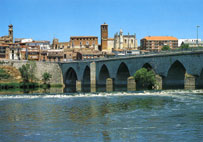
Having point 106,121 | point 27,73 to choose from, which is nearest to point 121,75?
point 27,73

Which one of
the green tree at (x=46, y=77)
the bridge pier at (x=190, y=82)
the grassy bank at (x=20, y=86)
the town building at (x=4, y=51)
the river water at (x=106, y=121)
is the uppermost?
the town building at (x=4, y=51)

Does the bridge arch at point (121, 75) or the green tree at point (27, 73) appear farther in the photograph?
the green tree at point (27, 73)

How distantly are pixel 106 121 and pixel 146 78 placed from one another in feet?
152

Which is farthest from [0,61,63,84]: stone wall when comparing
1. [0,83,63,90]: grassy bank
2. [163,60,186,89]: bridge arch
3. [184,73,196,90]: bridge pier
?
[184,73,196,90]: bridge pier

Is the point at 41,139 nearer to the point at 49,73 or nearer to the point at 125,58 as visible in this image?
the point at 125,58

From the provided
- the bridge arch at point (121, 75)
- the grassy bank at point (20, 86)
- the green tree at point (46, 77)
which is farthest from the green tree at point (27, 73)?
the bridge arch at point (121, 75)

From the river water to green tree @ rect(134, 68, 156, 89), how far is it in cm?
2470

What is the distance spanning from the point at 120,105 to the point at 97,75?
64.5 m

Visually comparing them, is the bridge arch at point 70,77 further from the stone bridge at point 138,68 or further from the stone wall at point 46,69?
the stone wall at point 46,69

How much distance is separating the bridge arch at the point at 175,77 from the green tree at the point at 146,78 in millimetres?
3273

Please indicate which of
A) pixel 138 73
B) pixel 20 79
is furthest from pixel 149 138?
pixel 20 79

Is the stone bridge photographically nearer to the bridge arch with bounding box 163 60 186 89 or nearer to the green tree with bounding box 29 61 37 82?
the bridge arch with bounding box 163 60 186 89

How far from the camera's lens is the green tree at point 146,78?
87.6 metres

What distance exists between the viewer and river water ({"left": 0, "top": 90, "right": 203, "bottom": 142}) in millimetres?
34656
